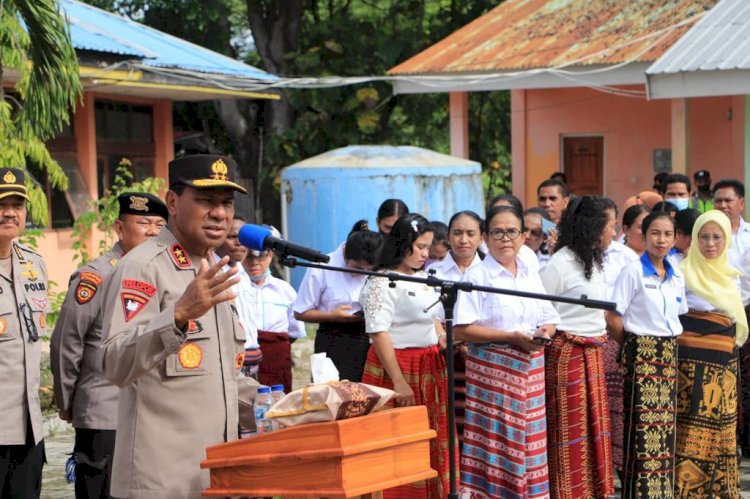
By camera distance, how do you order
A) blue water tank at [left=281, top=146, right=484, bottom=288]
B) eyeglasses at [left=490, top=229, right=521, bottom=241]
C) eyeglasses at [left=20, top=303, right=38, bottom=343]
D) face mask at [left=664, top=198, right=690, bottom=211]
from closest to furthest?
eyeglasses at [left=20, top=303, right=38, bottom=343]
eyeglasses at [left=490, top=229, right=521, bottom=241]
face mask at [left=664, top=198, right=690, bottom=211]
blue water tank at [left=281, top=146, right=484, bottom=288]

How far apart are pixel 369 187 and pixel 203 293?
14.2 metres

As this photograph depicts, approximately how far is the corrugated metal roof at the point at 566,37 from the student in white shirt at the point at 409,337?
9.05 metres

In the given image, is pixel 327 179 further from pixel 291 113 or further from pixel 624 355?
pixel 624 355

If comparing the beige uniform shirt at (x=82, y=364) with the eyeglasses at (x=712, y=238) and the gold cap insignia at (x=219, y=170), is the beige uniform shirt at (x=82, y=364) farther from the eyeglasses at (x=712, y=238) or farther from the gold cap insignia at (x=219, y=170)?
the eyeglasses at (x=712, y=238)

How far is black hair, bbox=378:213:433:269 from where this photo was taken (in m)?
6.79

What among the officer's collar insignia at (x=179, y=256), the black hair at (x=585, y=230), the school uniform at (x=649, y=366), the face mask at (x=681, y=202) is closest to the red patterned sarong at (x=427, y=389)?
the black hair at (x=585, y=230)

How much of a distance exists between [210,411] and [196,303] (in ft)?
1.75

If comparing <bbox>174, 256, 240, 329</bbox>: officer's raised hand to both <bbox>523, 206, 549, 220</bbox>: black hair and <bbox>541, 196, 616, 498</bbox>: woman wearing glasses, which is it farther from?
<bbox>523, 206, 549, 220</bbox>: black hair

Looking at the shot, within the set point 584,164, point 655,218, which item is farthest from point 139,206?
point 584,164

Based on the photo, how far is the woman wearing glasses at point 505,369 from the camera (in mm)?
6680

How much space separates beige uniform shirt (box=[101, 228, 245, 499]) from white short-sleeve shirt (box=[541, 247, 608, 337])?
341 cm

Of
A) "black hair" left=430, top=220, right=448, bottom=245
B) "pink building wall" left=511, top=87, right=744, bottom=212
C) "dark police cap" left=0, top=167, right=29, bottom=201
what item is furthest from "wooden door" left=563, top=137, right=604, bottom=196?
"dark police cap" left=0, top=167, right=29, bottom=201

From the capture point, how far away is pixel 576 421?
7.10 meters

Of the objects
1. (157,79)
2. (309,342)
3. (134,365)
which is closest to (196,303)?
(134,365)
